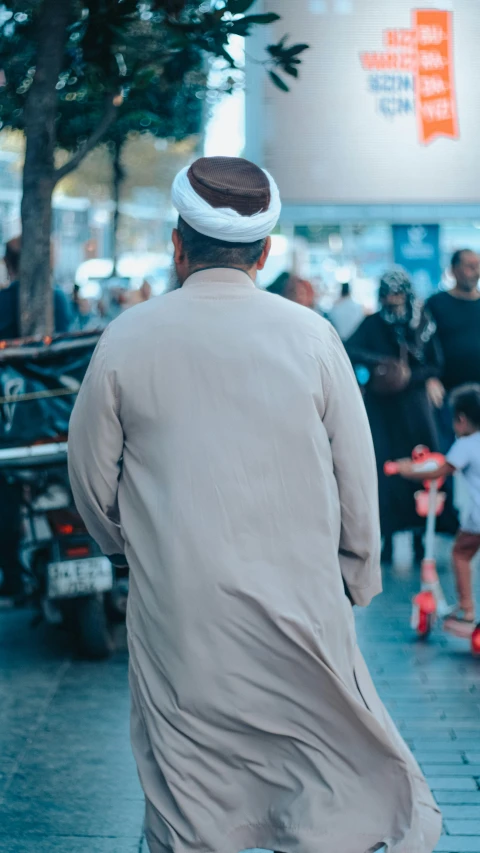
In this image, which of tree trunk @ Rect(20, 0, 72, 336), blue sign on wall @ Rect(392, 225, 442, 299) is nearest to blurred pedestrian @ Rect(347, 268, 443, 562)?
tree trunk @ Rect(20, 0, 72, 336)

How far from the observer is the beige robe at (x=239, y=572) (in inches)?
99.4

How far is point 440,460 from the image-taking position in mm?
5965

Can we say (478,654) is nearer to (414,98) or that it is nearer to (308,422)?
(308,422)

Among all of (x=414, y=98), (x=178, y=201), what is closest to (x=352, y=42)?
(x=414, y=98)

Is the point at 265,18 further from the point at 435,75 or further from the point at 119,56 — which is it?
the point at 435,75

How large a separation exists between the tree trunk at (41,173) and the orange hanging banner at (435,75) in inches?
241

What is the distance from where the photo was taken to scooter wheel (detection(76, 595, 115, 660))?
5715 mm

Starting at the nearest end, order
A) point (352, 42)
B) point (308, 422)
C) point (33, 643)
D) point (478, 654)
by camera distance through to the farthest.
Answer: point (308, 422), point (478, 654), point (33, 643), point (352, 42)

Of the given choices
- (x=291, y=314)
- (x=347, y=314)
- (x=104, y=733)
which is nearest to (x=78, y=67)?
(x=104, y=733)

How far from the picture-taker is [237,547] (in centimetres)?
252

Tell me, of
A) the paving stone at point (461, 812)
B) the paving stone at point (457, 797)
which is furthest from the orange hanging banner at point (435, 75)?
the paving stone at point (461, 812)

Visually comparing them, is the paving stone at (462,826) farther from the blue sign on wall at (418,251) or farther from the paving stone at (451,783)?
the blue sign on wall at (418,251)

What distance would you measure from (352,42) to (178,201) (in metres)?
9.35

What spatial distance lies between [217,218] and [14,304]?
15.2ft
